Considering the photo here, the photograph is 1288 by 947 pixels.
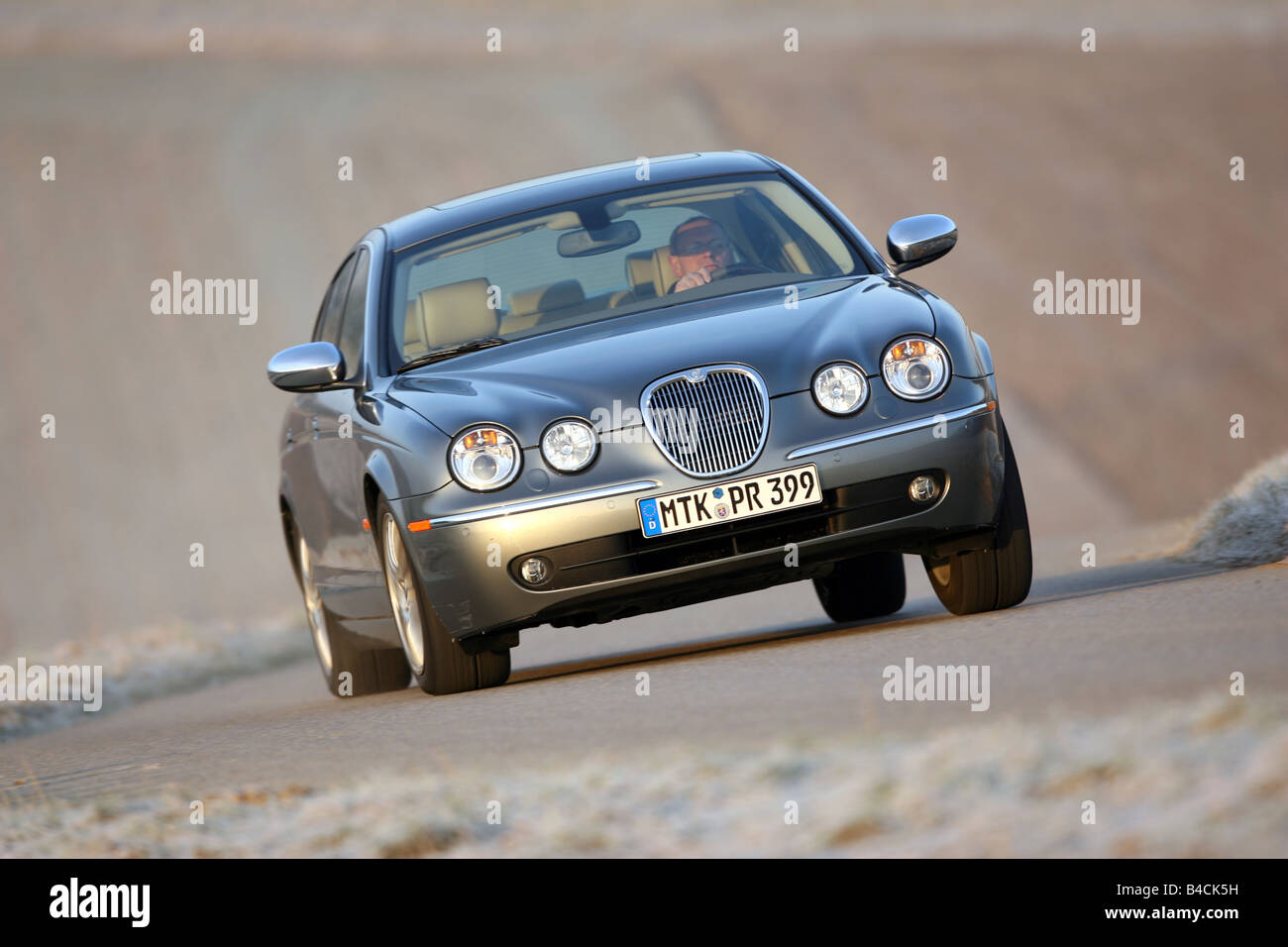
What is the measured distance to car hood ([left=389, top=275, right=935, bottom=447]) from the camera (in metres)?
7.25

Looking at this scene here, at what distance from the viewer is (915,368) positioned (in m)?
7.38

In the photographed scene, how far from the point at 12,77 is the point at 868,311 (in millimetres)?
42060

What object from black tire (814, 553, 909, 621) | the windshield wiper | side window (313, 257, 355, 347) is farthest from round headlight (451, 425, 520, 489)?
black tire (814, 553, 909, 621)

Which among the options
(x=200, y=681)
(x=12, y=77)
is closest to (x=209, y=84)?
(x=12, y=77)

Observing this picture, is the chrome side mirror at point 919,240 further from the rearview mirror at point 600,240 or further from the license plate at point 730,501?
the license plate at point 730,501

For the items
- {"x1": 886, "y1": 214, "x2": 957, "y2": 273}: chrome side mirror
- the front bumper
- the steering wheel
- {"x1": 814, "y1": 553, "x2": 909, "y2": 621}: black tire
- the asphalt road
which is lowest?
the asphalt road

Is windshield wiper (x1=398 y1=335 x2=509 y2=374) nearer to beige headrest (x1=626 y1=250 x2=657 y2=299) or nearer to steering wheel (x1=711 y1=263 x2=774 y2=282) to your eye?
beige headrest (x1=626 y1=250 x2=657 y2=299)

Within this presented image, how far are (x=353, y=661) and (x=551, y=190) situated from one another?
2.30 m

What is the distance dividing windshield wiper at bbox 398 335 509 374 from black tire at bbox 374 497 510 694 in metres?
0.60

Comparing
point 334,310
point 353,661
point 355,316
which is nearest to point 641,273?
point 355,316

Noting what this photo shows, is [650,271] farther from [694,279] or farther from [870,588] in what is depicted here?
[870,588]

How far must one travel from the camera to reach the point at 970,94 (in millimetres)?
43344
